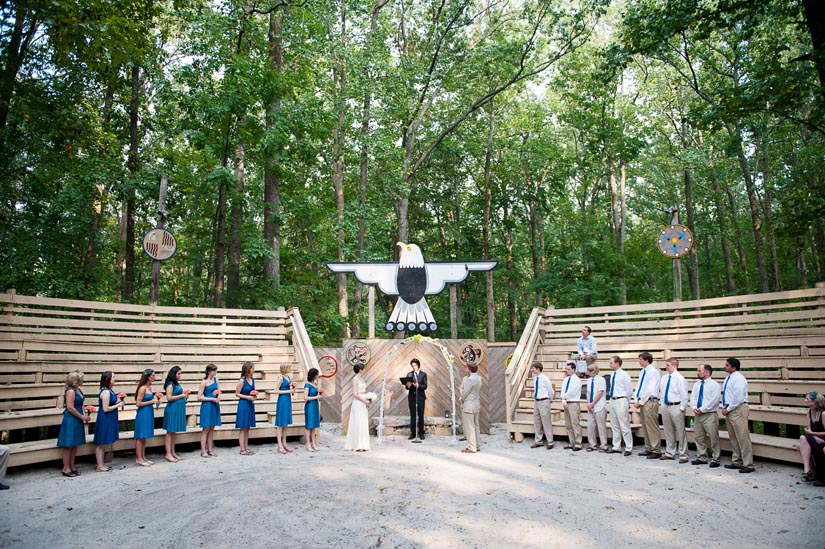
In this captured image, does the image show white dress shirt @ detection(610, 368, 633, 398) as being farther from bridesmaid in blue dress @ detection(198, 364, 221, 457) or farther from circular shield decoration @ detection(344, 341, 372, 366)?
bridesmaid in blue dress @ detection(198, 364, 221, 457)

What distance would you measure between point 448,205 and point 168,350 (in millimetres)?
18673

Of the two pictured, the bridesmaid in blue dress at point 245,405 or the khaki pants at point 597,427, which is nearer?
the bridesmaid in blue dress at point 245,405

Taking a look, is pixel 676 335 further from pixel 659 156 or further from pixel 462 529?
pixel 659 156

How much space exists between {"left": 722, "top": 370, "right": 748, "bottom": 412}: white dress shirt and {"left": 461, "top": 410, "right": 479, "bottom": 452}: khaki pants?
374cm

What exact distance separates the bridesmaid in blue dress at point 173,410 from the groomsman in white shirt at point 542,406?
575cm

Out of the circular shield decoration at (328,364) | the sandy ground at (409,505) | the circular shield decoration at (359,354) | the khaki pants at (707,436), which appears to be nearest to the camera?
the sandy ground at (409,505)

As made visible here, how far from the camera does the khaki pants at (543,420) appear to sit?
982 cm

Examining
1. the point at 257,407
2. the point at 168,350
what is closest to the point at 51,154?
the point at 168,350

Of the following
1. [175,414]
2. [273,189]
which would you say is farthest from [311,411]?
[273,189]

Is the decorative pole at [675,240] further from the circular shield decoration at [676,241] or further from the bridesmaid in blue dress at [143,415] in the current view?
the bridesmaid in blue dress at [143,415]

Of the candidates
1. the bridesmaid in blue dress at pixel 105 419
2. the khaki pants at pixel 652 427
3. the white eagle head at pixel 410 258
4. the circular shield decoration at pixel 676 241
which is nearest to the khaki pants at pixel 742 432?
the khaki pants at pixel 652 427

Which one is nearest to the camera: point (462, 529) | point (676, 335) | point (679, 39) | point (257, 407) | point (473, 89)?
point (462, 529)

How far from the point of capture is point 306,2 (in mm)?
16438

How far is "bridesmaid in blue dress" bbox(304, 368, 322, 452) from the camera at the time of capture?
9.38m
